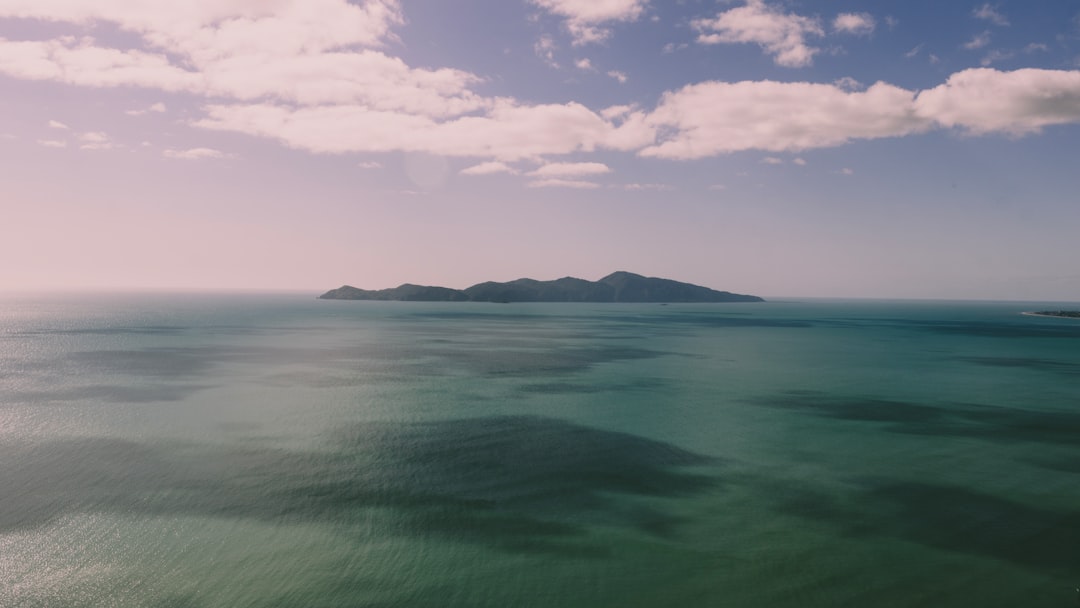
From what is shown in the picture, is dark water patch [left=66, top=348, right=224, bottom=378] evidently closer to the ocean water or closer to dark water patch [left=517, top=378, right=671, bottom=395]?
the ocean water

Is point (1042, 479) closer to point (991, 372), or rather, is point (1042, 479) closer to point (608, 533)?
point (608, 533)

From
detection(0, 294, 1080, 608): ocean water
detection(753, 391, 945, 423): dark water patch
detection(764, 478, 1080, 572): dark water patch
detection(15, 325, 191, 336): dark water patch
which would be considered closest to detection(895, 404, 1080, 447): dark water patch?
detection(0, 294, 1080, 608): ocean water

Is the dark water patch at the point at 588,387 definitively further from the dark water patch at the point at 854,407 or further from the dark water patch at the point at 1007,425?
the dark water patch at the point at 1007,425

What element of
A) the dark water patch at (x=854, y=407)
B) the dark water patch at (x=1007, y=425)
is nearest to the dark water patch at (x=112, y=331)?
the dark water patch at (x=854, y=407)

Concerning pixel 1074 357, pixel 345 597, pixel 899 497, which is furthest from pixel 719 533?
pixel 1074 357

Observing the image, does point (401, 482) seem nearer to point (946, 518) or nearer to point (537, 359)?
point (946, 518)
